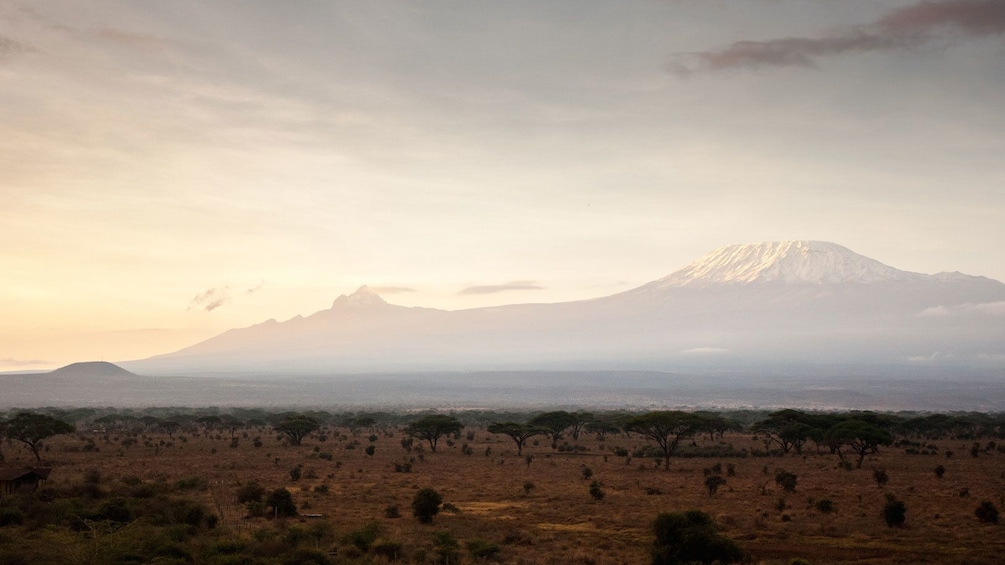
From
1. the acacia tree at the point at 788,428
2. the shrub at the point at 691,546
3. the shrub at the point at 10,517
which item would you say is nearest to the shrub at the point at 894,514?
the shrub at the point at 691,546

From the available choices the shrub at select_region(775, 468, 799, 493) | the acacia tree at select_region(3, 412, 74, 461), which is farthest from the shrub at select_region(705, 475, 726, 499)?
the acacia tree at select_region(3, 412, 74, 461)

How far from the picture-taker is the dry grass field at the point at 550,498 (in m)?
25.7

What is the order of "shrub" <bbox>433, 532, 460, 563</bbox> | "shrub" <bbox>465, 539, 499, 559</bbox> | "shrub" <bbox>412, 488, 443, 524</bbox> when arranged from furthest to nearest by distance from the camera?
"shrub" <bbox>412, 488, 443, 524</bbox>, "shrub" <bbox>465, 539, 499, 559</bbox>, "shrub" <bbox>433, 532, 460, 563</bbox>

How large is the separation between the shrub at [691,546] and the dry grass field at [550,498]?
3.36 ft

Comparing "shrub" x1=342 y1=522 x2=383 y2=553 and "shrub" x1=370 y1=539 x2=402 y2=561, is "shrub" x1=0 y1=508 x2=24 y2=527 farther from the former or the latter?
"shrub" x1=370 y1=539 x2=402 y2=561

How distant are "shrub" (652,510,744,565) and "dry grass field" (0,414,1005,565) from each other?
40.3 inches

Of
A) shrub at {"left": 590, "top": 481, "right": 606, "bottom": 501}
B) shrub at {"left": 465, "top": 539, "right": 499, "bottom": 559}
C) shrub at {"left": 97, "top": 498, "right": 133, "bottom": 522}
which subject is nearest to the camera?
shrub at {"left": 465, "top": 539, "right": 499, "bottom": 559}

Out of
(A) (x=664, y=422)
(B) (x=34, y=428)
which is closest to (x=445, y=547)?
(A) (x=664, y=422)

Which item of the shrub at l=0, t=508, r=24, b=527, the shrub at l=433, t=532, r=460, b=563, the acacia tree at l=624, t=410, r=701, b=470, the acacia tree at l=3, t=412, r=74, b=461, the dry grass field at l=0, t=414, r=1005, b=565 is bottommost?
the dry grass field at l=0, t=414, r=1005, b=565

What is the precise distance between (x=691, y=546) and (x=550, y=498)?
48.7 ft

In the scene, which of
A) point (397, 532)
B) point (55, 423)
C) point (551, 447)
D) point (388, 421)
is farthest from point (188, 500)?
point (388, 421)

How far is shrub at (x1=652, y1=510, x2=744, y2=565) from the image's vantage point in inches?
938

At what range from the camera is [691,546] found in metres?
23.9

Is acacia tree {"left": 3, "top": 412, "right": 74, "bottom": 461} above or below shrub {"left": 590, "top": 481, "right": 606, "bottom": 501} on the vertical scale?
Answer: above
